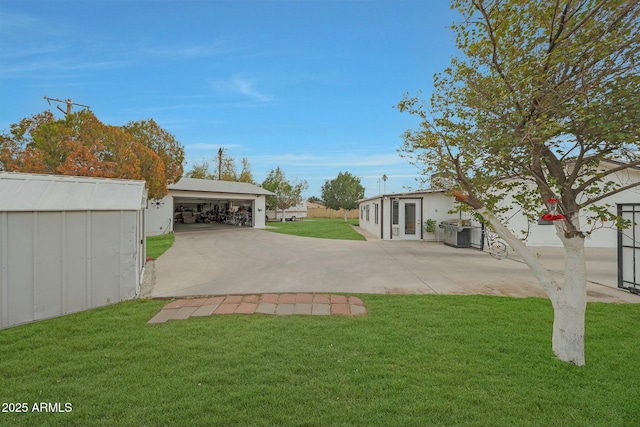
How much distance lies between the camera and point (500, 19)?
9.32 feet

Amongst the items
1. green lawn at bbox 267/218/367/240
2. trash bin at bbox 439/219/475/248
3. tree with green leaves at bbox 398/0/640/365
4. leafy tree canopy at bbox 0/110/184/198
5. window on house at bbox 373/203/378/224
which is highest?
leafy tree canopy at bbox 0/110/184/198

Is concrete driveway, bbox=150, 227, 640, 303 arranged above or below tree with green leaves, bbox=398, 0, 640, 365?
below

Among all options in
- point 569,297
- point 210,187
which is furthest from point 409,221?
point 210,187

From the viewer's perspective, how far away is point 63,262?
4.49 m

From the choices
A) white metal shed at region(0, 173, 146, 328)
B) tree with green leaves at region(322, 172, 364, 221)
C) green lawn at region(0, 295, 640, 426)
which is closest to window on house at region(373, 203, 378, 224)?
green lawn at region(0, 295, 640, 426)

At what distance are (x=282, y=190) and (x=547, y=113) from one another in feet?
106

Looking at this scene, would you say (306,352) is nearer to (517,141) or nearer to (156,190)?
(517,141)

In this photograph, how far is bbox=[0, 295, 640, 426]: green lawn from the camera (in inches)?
86.2

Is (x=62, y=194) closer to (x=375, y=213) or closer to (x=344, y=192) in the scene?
(x=375, y=213)

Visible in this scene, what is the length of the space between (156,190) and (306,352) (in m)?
15.3

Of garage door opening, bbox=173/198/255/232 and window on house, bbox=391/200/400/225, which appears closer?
window on house, bbox=391/200/400/225

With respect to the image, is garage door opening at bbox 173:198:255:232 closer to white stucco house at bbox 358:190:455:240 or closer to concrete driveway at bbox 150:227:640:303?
white stucco house at bbox 358:190:455:240

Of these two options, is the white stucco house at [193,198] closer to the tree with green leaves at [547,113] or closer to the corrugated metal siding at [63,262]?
the corrugated metal siding at [63,262]

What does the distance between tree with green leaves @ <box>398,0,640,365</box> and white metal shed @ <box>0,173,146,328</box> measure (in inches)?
205
